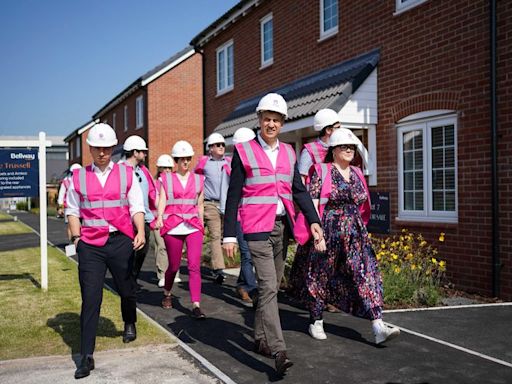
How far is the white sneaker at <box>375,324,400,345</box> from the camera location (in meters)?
4.93

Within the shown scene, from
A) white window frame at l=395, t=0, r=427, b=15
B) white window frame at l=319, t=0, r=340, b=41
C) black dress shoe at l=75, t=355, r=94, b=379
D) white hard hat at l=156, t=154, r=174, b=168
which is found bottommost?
black dress shoe at l=75, t=355, r=94, b=379

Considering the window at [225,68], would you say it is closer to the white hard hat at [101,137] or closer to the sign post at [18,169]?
the sign post at [18,169]

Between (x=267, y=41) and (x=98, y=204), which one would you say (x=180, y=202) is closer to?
(x=98, y=204)

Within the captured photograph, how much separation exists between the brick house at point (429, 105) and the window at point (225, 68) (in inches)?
165

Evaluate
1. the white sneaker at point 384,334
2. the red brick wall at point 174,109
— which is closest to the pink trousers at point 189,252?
the white sneaker at point 384,334

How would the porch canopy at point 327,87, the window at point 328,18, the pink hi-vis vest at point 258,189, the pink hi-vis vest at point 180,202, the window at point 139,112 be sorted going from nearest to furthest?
1. the pink hi-vis vest at point 258,189
2. the pink hi-vis vest at point 180,202
3. the porch canopy at point 327,87
4. the window at point 328,18
5. the window at point 139,112

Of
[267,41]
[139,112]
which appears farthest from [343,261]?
[139,112]

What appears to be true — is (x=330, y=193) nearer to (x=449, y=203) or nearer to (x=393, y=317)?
(x=393, y=317)

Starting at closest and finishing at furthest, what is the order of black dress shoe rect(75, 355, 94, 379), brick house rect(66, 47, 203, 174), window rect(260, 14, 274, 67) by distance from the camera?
black dress shoe rect(75, 355, 94, 379)
window rect(260, 14, 274, 67)
brick house rect(66, 47, 203, 174)

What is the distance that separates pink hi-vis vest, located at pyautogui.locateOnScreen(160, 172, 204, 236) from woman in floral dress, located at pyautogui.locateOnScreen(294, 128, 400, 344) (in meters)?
1.73

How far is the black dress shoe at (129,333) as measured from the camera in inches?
206

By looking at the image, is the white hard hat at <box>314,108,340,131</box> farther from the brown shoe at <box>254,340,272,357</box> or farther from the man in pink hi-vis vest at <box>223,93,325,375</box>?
the brown shoe at <box>254,340,272,357</box>

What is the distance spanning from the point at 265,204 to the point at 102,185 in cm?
142

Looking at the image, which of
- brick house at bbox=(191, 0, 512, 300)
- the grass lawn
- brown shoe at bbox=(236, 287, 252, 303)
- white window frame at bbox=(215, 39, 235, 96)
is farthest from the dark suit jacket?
white window frame at bbox=(215, 39, 235, 96)
